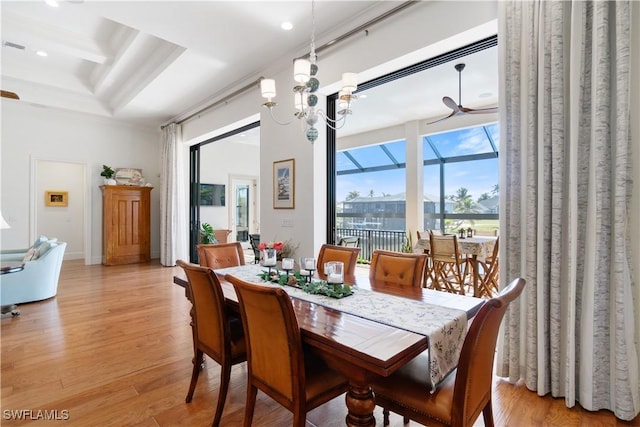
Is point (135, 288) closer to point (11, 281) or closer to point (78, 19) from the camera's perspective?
point (11, 281)

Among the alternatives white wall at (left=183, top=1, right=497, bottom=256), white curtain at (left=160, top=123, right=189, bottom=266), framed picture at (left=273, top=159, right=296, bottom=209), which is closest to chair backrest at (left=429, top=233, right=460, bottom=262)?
white wall at (left=183, top=1, right=497, bottom=256)

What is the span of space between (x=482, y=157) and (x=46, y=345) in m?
7.12

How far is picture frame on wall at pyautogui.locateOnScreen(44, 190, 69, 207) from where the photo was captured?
7648 mm

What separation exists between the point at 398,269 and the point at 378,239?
16.8 feet

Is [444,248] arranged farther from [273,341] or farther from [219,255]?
[273,341]

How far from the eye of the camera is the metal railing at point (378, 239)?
7023 mm

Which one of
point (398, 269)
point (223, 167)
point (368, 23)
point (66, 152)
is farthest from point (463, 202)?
point (66, 152)

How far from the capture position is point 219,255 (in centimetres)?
311

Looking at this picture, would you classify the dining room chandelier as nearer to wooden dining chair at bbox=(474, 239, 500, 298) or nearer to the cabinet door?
wooden dining chair at bbox=(474, 239, 500, 298)

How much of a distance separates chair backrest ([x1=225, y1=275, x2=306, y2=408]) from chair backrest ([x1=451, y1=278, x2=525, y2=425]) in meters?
0.65

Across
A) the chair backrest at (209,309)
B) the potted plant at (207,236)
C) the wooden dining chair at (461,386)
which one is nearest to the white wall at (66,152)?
the potted plant at (207,236)

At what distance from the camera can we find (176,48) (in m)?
4.04

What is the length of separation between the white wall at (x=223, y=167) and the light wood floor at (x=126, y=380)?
15.9 ft

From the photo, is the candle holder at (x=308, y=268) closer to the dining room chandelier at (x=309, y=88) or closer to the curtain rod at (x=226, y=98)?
the dining room chandelier at (x=309, y=88)
